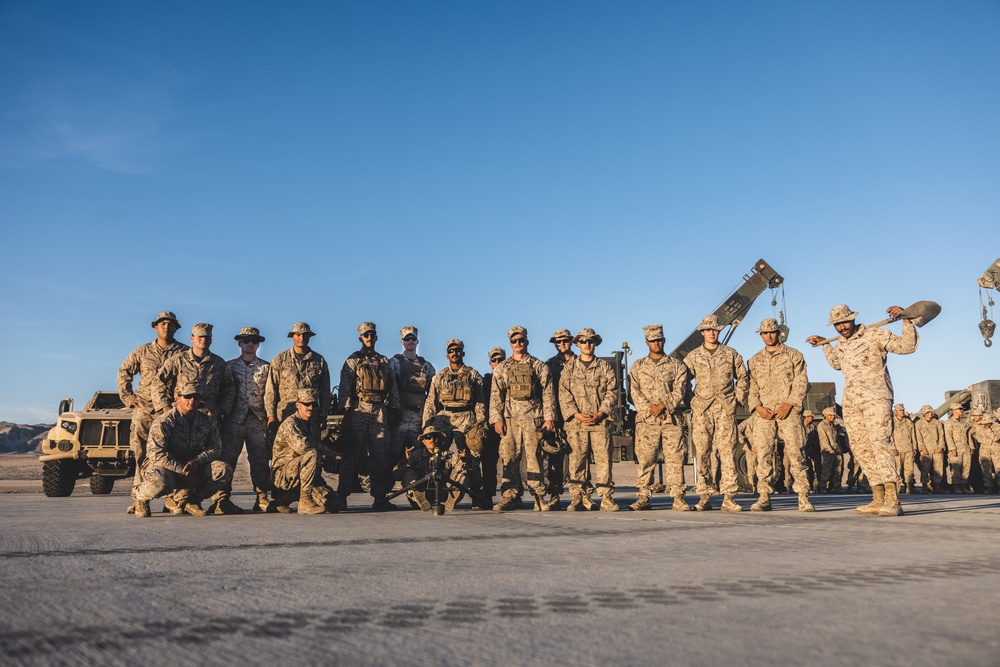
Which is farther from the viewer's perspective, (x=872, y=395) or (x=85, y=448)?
(x=85, y=448)

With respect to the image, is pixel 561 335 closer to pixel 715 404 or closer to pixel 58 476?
pixel 715 404

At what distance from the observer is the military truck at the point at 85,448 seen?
12609mm

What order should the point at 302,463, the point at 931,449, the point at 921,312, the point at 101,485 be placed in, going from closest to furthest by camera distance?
the point at 921,312 < the point at 302,463 < the point at 101,485 < the point at 931,449

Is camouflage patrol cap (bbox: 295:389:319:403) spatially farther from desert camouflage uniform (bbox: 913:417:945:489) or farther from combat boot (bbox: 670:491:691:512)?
desert camouflage uniform (bbox: 913:417:945:489)

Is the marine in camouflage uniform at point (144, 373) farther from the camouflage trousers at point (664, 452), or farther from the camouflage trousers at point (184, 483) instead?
the camouflage trousers at point (664, 452)

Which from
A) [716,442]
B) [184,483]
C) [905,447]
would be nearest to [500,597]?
[184,483]

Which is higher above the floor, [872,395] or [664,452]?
[872,395]

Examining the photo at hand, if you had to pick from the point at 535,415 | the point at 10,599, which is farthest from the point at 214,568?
the point at 535,415

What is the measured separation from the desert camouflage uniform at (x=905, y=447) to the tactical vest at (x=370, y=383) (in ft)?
37.9

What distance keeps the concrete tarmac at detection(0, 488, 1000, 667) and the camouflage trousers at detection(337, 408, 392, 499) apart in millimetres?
3329

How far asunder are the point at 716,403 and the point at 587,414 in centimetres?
144

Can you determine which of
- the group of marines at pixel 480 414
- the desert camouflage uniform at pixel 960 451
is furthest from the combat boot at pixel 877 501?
the desert camouflage uniform at pixel 960 451

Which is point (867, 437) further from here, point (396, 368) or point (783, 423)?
point (396, 368)

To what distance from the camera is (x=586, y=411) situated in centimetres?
902
